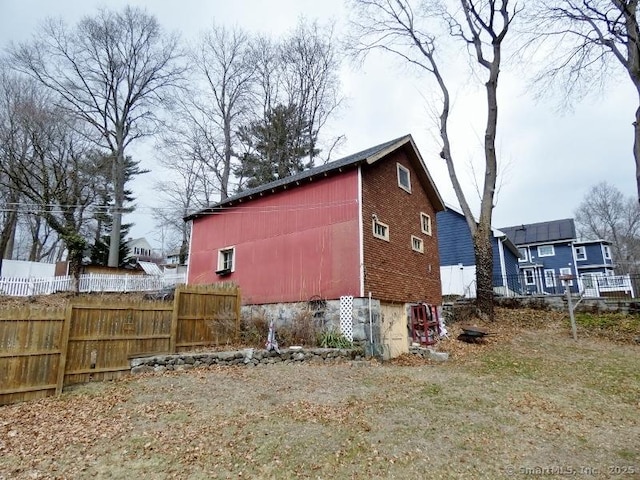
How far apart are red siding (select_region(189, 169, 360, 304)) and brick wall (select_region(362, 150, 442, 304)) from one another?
1.85 feet

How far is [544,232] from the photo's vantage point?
3275 cm

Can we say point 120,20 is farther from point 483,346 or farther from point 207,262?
point 483,346

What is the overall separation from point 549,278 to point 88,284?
2981 centimetres

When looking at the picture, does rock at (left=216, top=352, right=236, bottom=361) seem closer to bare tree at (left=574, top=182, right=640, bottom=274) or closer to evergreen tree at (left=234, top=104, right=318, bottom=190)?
evergreen tree at (left=234, top=104, right=318, bottom=190)

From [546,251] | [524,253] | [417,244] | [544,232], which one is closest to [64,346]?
[417,244]

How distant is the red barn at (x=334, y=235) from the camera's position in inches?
446

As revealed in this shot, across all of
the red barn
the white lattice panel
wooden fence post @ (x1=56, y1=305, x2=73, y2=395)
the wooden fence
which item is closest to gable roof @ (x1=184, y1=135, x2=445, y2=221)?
the red barn

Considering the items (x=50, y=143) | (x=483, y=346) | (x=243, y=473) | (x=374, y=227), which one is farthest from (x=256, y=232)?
(x=50, y=143)

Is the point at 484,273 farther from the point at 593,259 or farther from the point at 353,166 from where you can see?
the point at 593,259

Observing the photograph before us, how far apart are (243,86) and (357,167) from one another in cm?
1799

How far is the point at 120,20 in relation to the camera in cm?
2334

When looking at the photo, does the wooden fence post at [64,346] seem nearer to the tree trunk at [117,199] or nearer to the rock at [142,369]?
the rock at [142,369]

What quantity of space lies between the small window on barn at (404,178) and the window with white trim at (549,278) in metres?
14.9

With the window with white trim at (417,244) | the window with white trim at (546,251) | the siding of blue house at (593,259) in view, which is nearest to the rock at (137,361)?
the window with white trim at (417,244)
